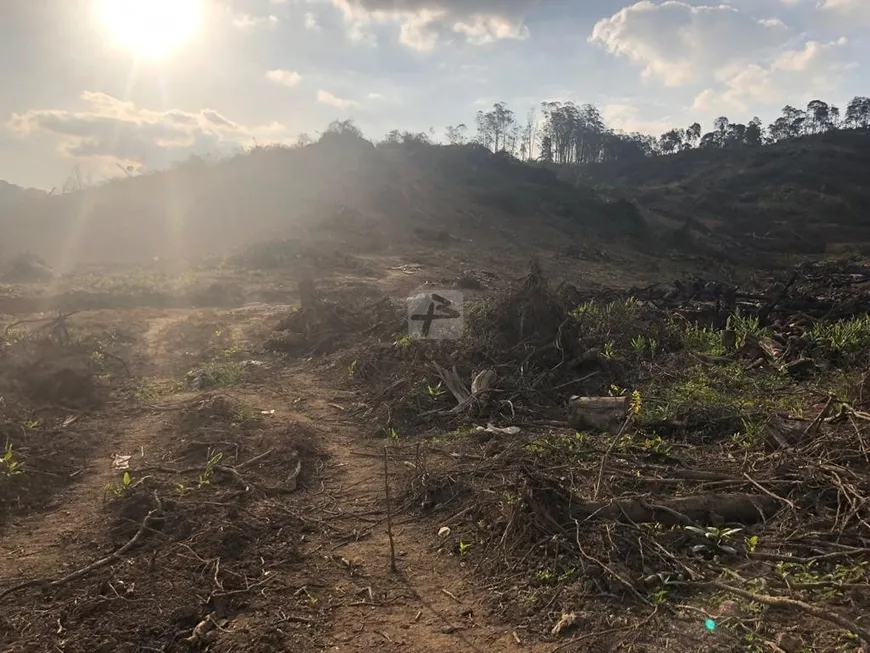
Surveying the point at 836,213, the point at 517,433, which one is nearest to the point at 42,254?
the point at 517,433

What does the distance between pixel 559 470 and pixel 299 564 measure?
208 centimetres

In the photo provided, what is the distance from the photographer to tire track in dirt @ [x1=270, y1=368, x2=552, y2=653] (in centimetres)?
319

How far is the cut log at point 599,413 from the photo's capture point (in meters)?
6.05

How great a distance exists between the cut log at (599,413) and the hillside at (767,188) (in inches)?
1374

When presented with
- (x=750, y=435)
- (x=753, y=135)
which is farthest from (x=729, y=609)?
(x=753, y=135)

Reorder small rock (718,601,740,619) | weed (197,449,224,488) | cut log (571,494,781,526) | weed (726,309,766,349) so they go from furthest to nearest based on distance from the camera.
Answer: weed (726,309,766,349) < weed (197,449,224,488) < cut log (571,494,781,526) < small rock (718,601,740,619)

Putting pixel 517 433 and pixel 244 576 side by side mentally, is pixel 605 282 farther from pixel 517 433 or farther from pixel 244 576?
pixel 244 576

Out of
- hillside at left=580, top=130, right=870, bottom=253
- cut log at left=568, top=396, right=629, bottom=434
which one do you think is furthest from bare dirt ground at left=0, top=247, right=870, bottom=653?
hillside at left=580, top=130, right=870, bottom=253

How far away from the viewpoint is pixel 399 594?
12.1 feet

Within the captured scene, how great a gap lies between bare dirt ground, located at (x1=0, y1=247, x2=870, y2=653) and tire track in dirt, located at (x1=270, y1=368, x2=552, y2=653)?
2cm

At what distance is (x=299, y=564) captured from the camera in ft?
13.3

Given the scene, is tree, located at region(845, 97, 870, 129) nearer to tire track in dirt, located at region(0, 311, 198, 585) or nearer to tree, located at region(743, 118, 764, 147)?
tree, located at region(743, 118, 764, 147)

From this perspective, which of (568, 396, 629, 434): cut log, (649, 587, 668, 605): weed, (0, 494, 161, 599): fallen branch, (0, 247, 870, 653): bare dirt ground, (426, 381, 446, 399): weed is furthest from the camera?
(426, 381, 446, 399): weed

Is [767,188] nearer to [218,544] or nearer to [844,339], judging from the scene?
[844,339]
